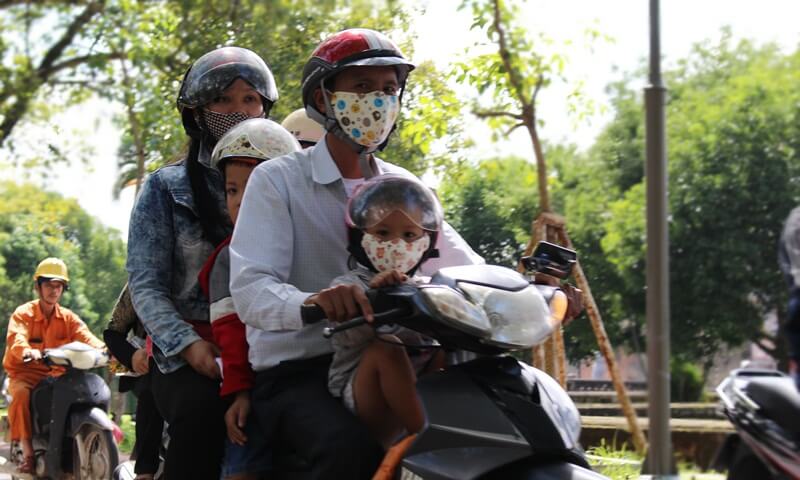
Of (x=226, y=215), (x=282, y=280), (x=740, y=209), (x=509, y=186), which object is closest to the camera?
(x=282, y=280)

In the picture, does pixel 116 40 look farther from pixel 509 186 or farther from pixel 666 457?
pixel 666 457

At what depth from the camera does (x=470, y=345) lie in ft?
9.48

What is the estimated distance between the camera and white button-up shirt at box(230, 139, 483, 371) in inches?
126

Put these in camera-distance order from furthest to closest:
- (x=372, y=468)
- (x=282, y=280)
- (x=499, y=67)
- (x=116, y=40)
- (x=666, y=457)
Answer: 1. (x=116, y=40)
2. (x=499, y=67)
3. (x=666, y=457)
4. (x=282, y=280)
5. (x=372, y=468)

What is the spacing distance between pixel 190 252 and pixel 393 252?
4.35 ft

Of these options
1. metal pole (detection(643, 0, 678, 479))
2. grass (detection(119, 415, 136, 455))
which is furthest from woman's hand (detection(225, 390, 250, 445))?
grass (detection(119, 415, 136, 455))

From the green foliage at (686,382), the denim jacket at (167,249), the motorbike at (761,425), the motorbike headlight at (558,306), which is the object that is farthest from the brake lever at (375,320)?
the green foliage at (686,382)

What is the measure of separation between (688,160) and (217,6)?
813 inches

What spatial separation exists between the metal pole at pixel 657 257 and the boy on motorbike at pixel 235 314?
2186mm

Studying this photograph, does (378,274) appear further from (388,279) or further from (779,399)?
(779,399)

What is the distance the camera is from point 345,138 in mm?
3555

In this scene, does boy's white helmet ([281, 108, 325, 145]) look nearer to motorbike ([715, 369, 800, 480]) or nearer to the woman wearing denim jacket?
the woman wearing denim jacket

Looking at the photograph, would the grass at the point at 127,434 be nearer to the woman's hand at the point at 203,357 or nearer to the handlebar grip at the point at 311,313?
the woman's hand at the point at 203,357

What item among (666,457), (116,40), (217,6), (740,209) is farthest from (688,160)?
(666,457)
